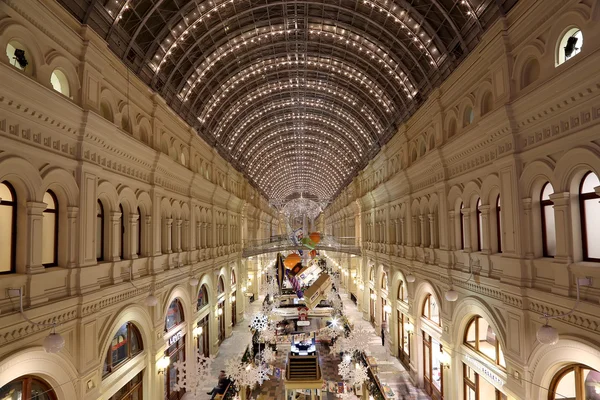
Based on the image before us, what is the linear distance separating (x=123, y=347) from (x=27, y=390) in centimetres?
460

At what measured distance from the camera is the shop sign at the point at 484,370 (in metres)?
11.3

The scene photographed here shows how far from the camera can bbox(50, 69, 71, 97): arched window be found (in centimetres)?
989

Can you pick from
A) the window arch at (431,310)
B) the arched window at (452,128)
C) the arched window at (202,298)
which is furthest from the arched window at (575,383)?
the arched window at (202,298)

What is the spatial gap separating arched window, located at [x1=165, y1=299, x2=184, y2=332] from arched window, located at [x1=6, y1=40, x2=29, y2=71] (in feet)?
38.1

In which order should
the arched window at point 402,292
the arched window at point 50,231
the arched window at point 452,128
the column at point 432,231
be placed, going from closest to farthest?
the arched window at point 50,231 < the arched window at point 452,128 < the column at point 432,231 < the arched window at point 402,292

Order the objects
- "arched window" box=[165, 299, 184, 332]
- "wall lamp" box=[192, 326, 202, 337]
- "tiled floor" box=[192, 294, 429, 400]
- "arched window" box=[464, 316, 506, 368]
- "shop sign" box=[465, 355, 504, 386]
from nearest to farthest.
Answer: "shop sign" box=[465, 355, 504, 386] < "arched window" box=[464, 316, 506, 368] < "arched window" box=[165, 299, 184, 332] < "tiled floor" box=[192, 294, 429, 400] < "wall lamp" box=[192, 326, 202, 337]

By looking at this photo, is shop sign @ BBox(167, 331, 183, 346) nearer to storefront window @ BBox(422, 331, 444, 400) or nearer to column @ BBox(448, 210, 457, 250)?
storefront window @ BBox(422, 331, 444, 400)

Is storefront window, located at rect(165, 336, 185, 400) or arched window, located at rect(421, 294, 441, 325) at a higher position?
arched window, located at rect(421, 294, 441, 325)

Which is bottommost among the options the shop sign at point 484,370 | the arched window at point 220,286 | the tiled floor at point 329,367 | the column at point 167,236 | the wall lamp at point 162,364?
the tiled floor at point 329,367

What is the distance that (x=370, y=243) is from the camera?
31.8 meters

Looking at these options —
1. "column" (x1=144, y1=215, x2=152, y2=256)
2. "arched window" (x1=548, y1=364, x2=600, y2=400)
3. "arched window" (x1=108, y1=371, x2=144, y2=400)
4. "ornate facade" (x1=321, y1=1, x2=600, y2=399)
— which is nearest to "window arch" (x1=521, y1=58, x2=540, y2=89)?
"ornate facade" (x1=321, y1=1, x2=600, y2=399)

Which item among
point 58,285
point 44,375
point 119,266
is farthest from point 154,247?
point 44,375

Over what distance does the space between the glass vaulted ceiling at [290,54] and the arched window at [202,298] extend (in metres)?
9.57

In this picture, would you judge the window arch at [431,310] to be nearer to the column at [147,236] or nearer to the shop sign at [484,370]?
the shop sign at [484,370]
